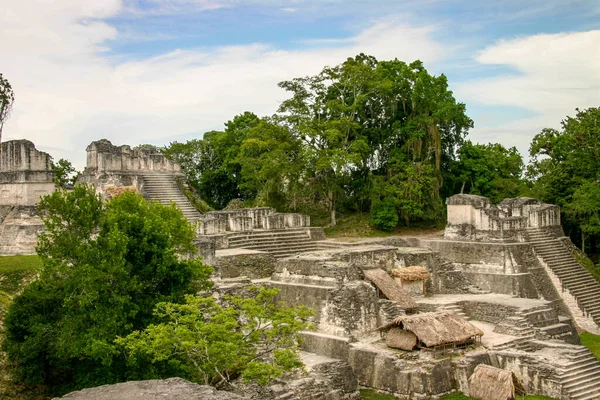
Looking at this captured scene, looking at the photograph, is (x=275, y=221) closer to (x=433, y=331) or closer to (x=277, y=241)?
(x=277, y=241)

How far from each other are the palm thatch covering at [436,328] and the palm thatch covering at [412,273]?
3076 millimetres

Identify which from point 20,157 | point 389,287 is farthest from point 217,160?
point 389,287

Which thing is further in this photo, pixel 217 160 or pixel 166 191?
pixel 217 160

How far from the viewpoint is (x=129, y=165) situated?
80.8ft

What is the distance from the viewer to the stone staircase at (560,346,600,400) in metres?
14.1

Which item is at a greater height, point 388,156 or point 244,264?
point 388,156

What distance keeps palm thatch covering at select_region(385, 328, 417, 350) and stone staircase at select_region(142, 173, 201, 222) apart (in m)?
8.88

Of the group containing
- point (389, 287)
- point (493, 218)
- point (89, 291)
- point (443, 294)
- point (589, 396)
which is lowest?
point (589, 396)

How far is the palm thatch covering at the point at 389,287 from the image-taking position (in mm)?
16812

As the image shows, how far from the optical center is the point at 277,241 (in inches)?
853

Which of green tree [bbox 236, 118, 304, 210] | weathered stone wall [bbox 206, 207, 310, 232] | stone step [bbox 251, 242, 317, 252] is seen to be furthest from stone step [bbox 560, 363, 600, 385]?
green tree [bbox 236, 118, 304, 210]

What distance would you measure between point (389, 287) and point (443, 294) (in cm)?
319

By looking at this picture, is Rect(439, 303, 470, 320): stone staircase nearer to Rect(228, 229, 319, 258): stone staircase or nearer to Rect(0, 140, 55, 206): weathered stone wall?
Rect(228, 229, 319, 258): stone staircase

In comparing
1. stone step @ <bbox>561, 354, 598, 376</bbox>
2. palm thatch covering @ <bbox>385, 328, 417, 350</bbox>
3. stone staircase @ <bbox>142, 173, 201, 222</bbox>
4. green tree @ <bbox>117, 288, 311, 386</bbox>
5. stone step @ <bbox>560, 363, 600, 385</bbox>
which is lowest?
stone step @ <bbox>560, 363, 600, 385</bbox>
